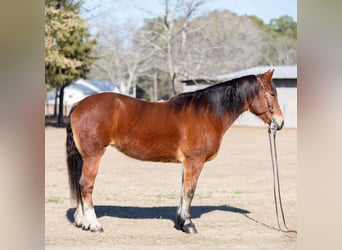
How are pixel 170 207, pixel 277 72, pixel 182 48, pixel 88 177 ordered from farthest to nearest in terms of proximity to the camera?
pixel 182 48
pixel 277 72
pixel 170 207
pixel 88 177

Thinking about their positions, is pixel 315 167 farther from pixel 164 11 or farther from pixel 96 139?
pixel 164 11

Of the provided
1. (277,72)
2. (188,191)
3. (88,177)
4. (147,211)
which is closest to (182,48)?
(277,72)

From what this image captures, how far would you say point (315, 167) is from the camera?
3936mm

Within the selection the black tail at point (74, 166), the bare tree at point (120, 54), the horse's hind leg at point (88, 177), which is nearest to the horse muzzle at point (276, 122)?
the horse's hind leg at point (88, 177)

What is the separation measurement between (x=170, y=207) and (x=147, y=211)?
0.30 meters

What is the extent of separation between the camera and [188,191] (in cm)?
418

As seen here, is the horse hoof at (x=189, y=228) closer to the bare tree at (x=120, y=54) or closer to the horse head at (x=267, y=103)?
the horse head at (x=267, y=103)

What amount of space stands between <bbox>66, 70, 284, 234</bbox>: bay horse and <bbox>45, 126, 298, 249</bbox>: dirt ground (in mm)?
251

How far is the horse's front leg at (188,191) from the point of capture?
4164 millimetres

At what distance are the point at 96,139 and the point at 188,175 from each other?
2.42ft

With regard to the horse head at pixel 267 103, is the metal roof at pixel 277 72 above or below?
above

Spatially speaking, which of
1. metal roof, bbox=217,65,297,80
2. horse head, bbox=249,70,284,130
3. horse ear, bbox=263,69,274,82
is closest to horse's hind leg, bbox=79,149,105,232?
horse head, bbox=249,70,284,130

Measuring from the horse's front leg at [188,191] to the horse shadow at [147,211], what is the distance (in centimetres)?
41

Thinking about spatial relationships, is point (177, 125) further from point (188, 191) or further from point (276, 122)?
point (276, 122)
